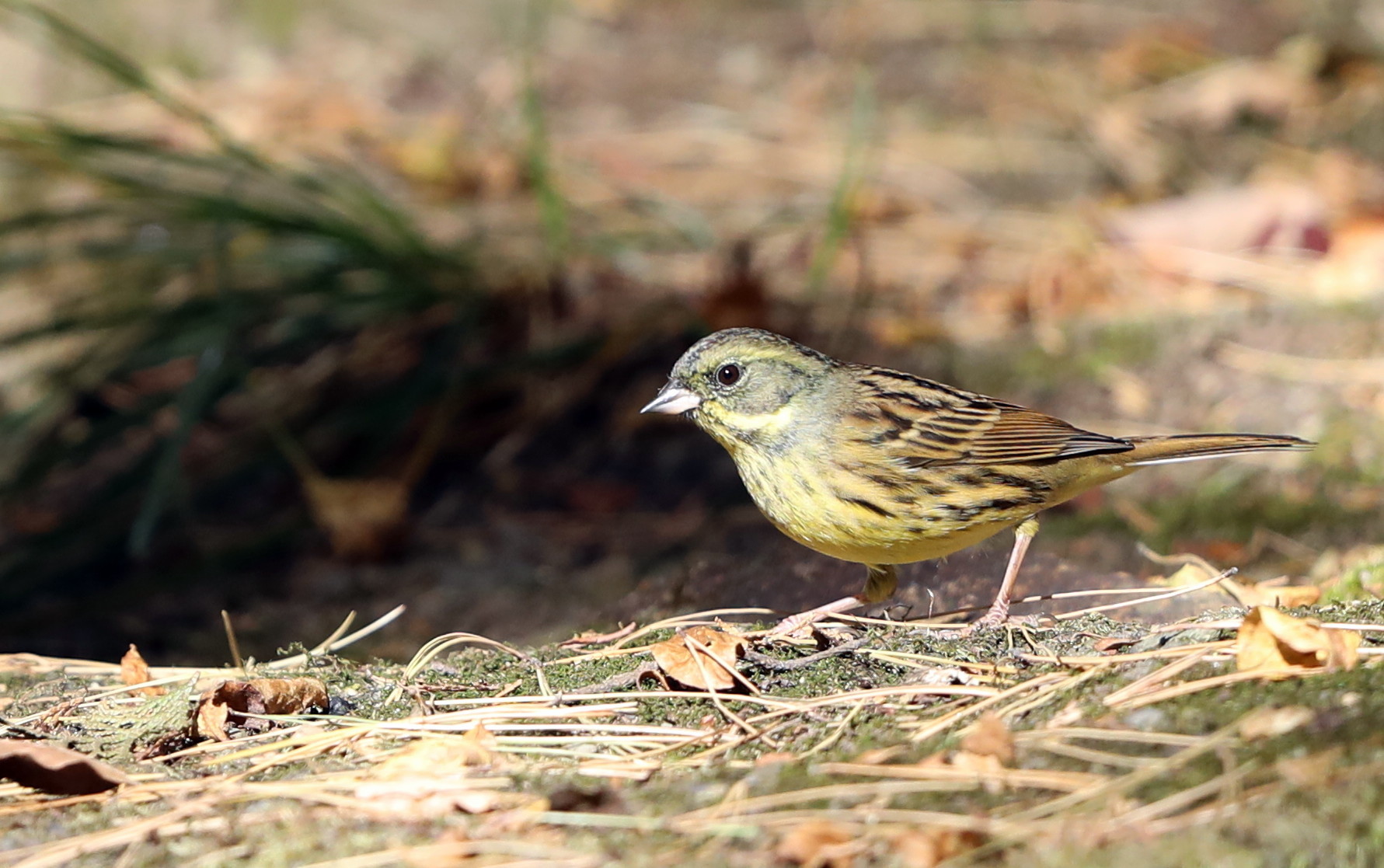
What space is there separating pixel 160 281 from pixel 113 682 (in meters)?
2.79

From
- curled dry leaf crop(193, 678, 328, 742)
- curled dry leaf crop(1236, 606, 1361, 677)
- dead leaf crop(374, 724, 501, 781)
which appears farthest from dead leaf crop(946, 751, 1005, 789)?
curled dry leaf crop(193, 678, 328, 742)

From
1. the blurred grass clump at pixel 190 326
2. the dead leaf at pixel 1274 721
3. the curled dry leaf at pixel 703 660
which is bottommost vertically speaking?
the dead leaf at pixel 1274 721

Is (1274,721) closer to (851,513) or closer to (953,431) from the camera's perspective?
(851,513)

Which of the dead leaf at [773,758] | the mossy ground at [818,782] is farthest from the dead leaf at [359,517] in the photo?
the dead leaf at [773,758]

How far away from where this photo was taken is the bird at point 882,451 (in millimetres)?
3334

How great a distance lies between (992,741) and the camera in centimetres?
230

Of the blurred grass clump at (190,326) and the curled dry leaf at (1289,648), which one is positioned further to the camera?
the blurred grass clump at (190,326)

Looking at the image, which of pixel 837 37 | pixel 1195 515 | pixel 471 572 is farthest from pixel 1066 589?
pixel 837 37

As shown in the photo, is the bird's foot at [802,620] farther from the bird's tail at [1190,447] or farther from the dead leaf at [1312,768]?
the dead leaf at [1312,768]

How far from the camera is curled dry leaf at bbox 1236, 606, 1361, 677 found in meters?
2.43

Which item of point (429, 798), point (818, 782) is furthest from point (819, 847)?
point (429, 798)

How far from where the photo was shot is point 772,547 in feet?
14.9

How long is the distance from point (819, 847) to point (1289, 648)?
0.99m

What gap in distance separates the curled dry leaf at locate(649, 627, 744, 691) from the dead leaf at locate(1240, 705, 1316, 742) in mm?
1005
